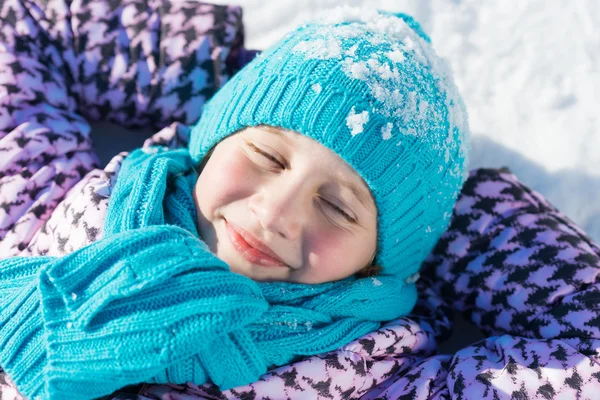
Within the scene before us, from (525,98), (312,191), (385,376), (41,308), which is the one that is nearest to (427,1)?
(525,98)

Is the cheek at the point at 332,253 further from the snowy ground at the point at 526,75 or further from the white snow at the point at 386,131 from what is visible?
the snowy ground at the point at 526,75

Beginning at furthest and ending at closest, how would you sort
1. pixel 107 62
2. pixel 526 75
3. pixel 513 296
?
pixel 526 75 < pixel 107 62 < pixel 513 296

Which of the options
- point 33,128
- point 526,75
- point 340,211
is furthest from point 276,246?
point 526,75

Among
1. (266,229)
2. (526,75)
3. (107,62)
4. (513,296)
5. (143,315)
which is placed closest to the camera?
(143,315)

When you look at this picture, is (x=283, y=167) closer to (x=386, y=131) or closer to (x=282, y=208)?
(x=282, y=208)

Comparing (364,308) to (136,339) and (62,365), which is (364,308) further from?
(62,365)

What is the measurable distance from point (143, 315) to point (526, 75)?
1.35 metres

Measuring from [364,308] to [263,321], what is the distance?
0.75 feet

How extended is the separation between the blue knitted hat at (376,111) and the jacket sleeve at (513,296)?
0.17 m

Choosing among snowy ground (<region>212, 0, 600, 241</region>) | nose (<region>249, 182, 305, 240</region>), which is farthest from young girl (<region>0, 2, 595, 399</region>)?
snowy ground (<region>212, 0, 600, 241</region>)

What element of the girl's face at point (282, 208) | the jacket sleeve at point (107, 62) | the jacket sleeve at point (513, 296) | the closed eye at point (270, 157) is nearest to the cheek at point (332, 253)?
the girl's face at point (282, 208)

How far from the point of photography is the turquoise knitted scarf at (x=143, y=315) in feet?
2.98

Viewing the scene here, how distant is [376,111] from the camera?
Result: 3.56ft

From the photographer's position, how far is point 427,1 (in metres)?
1.83
